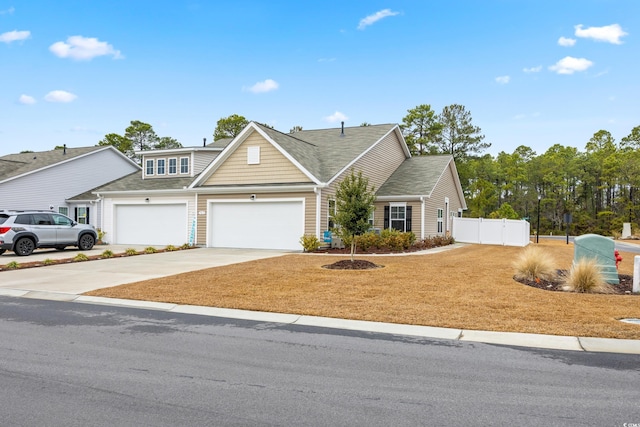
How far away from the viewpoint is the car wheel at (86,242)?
2105 cm

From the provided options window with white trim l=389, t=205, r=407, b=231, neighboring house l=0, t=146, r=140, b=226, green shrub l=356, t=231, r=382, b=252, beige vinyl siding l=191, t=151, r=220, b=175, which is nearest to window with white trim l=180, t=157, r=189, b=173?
beige vinyl siding l=191, t=151, r=220, b=175

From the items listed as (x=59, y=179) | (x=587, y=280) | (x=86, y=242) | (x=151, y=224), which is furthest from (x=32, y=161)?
(x=587, y=280)

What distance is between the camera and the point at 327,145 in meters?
26.2

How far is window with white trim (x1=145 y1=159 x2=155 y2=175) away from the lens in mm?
28328

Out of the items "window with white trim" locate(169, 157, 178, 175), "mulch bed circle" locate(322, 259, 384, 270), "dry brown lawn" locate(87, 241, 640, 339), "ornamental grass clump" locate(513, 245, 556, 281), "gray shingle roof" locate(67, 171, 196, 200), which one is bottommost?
"dry brown lawn" locate(87, 241, 640, 339)

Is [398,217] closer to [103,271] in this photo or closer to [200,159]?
[200,159]

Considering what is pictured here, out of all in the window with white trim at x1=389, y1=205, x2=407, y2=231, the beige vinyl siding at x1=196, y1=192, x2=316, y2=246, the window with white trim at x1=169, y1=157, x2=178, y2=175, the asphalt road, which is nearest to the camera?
the asphalt road

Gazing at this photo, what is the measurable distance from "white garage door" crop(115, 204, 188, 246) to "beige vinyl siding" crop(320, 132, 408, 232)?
8.17 meters

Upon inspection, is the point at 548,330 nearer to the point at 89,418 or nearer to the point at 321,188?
the point at 89,418

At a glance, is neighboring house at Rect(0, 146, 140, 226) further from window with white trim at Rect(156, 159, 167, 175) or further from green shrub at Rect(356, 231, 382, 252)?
green shrub at Rect(356, 231, 382, 252)

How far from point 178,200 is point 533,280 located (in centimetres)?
1833

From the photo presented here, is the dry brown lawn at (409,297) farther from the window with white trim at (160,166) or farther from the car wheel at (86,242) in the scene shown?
the window with white trim at (160,166)

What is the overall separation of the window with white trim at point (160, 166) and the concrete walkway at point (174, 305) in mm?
10164

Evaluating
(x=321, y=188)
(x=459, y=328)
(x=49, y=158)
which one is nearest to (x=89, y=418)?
(x=459, y=328)
